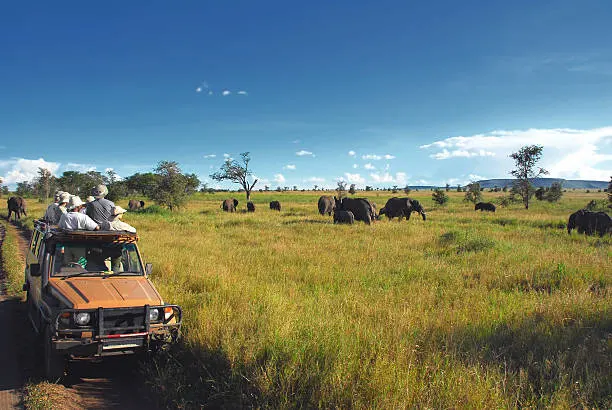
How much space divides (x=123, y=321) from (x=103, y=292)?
0.51 m

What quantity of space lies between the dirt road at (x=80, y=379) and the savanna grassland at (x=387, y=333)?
0.32m

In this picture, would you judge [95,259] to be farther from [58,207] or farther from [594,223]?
[594,223]

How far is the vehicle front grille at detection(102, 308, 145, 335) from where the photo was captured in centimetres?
479

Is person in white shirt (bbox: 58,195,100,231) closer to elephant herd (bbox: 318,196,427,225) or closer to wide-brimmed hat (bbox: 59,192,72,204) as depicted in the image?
wide-brimmed hat (bbox: 59,192,72,204)

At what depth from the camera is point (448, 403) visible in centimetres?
356

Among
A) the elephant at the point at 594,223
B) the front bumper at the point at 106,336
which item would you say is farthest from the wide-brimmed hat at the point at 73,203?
the elephant at the point at 594,223

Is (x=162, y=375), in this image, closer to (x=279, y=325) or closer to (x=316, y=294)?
(x=279, y=325)

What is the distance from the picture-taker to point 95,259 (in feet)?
20.0

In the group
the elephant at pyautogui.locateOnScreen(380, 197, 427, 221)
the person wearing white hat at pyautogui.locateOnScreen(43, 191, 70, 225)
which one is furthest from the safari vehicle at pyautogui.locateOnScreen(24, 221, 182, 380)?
the elephant at pyautogui.locateOnScreen(380, 197, 427, 221)

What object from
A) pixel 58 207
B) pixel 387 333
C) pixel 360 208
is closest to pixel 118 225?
pixel 58 207

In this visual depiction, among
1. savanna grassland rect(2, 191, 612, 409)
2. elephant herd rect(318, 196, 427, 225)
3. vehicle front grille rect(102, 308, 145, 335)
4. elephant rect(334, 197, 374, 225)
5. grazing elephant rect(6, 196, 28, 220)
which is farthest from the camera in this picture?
grazing elephant rect(6, 196, 28, 220)

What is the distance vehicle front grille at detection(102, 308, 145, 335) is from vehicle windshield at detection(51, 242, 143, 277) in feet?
3.52

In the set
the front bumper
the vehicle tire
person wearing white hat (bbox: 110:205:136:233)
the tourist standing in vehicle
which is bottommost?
the vehicle tire

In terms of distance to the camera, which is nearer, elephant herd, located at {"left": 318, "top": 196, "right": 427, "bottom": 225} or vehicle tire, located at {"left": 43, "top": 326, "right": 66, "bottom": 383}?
vehicle tire, located at {"left": 43, "top": 326, "right": 66, "bottom": 383}
